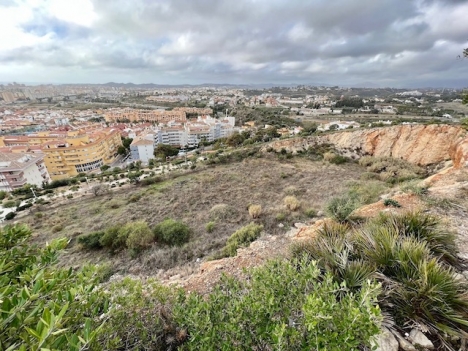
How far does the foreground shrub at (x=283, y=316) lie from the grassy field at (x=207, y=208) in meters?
4.19

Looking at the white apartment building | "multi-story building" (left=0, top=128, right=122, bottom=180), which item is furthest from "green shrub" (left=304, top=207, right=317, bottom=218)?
"multi-story building" (left=0, top=128, right=122, bottom=180)

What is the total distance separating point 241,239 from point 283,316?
4.46m

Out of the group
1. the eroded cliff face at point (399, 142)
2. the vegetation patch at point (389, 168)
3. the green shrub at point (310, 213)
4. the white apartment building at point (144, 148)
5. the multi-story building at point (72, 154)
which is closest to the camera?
the green shrub at point (310, 213)

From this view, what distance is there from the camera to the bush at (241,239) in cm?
546

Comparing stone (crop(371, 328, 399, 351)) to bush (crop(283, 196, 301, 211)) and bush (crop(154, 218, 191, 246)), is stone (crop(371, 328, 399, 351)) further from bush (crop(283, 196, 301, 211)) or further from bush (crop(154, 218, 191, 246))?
bush (crop(283, 196, 301, 211))

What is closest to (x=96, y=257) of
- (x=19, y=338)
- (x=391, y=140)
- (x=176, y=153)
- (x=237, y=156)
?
(x=19, y=338)

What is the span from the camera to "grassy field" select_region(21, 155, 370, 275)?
22.2 feet

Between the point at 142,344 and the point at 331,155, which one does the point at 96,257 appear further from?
the point at 331,155

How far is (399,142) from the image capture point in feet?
58.0

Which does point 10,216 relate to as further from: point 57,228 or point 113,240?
point 113,240

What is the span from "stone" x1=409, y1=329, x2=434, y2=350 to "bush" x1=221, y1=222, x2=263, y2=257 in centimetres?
373

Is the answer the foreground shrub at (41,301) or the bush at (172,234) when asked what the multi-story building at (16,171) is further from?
the foreground shrub at (41,301)

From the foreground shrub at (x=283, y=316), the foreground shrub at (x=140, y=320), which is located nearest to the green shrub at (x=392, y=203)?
the foreground shrub at (x=283, y=316)

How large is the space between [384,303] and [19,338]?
2780 mm
